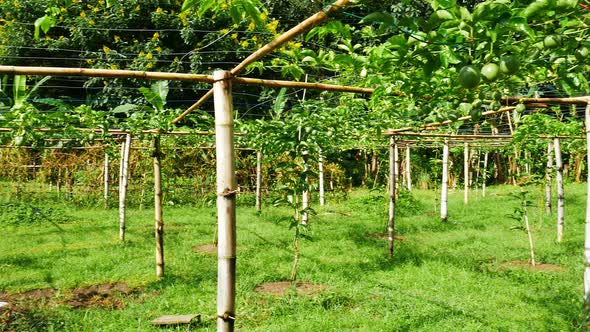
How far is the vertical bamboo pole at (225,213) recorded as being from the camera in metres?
2.08

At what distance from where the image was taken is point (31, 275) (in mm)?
5922

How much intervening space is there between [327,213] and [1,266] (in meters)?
6.93

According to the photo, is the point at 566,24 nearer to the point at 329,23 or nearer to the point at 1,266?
the point at 329,23

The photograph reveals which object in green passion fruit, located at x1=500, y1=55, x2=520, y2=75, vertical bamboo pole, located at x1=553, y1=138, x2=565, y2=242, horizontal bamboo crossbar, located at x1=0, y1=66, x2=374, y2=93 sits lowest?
vertical bamboo pole, located at x1=553, y1=138, x2=565, y2=242

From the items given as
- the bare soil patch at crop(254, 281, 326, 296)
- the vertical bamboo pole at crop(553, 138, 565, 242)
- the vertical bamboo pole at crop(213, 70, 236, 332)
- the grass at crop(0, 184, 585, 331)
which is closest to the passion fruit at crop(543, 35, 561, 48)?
the vertical bamboo pole at crop(213, 70, 236, 332)

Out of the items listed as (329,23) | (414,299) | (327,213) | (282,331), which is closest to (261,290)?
(282,331)

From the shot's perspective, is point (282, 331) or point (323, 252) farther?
point (323, 252)

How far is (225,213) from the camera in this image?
2088 mm

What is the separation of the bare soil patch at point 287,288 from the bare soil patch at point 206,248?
185 cm

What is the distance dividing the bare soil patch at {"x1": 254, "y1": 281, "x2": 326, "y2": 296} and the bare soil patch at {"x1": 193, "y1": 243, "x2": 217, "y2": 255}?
1.85 meters

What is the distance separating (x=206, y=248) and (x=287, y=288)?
2519mm

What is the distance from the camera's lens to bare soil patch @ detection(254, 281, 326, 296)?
5.38m

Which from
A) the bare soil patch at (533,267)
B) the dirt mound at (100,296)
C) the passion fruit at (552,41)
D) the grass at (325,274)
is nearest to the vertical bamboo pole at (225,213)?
the passion fruit at (552,41)

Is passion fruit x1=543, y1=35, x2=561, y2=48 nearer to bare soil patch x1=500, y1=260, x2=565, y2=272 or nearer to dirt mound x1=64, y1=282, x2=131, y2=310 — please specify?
dirt mound x1=64, y1=282, x2=131, y2=310
